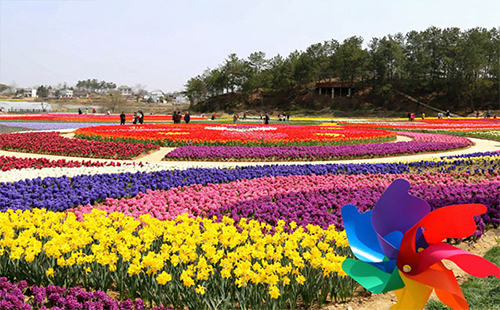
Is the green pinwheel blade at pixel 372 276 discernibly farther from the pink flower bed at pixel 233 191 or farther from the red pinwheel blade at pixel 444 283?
the pink flower bed at pixel 233 191

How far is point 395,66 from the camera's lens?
76812mm

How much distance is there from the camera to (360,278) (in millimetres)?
2557

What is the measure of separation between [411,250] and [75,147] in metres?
15.7

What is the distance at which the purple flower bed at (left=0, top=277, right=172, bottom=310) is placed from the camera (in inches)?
135

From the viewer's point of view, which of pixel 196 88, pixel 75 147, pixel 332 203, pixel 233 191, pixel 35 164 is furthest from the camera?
pixel 196 88

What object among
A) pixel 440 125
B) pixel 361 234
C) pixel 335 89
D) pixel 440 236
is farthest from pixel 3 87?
pixel 440 236

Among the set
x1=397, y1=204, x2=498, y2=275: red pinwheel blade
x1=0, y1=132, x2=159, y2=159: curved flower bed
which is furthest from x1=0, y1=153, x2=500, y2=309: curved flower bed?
x1=0, y1=132, x2=159, y2=159: curved flower bed

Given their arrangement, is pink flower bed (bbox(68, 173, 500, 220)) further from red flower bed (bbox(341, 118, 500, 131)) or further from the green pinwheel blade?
red flower bed (bbox(341, 118, 500, 131))

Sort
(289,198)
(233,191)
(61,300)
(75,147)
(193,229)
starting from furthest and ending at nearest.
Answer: (75,147) → (233,191) → (289,198) → (193,229) → (61,300)

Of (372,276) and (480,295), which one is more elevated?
(372,276)

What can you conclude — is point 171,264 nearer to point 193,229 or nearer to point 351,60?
point 193,229

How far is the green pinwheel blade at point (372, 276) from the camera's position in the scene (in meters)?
2.54

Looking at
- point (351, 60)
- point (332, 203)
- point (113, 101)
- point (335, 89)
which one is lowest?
point (332, 203)

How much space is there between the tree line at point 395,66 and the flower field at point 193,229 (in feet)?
211
